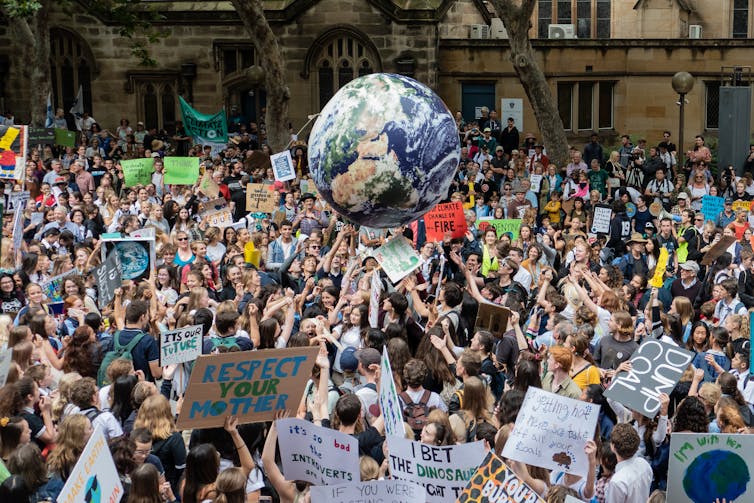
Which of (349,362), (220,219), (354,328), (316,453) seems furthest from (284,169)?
(316,453)

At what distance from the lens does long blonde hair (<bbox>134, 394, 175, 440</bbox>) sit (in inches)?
310

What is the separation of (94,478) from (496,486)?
2.13 m

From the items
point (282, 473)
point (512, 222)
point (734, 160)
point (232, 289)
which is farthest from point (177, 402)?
point (734, 160)

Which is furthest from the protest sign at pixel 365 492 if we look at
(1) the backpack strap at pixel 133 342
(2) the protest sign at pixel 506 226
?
(2) the protest sign at pixel 506 226

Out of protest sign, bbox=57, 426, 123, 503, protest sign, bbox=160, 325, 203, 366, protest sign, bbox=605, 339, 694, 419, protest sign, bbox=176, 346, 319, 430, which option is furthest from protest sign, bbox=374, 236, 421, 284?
protest sign, bbox=57, 426, 123, 503

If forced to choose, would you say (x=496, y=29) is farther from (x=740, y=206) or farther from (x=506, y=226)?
(x=506, y=226)

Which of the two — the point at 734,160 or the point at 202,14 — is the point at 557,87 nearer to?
the point at 734,160

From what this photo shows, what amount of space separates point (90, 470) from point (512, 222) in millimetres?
10464

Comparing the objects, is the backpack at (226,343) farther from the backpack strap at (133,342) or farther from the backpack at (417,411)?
the backpack at (417,411)

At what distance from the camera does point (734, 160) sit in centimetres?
2545

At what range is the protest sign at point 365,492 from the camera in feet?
21.9

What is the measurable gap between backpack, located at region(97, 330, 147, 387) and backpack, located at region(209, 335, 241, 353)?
1.90 feet

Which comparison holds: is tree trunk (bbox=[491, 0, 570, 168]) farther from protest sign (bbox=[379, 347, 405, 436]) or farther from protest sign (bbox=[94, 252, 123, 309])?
protest sign (bbox=[379, 347, 405, 436])

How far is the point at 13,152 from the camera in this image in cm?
1741
